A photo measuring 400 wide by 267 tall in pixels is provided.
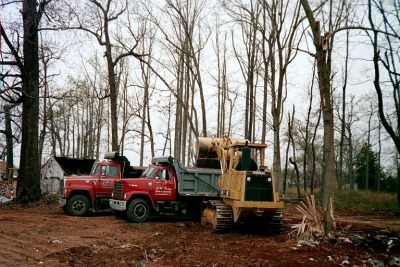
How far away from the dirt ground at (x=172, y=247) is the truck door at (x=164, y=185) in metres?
1.95

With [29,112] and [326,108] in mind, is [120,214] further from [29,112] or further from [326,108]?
[326,108]

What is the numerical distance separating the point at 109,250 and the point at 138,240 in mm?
1951

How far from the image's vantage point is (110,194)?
19734mm

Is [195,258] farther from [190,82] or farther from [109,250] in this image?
[190,82]

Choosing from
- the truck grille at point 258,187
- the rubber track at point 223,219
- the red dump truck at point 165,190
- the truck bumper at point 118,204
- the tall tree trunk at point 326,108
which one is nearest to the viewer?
the tall tree trunk at point 326,108

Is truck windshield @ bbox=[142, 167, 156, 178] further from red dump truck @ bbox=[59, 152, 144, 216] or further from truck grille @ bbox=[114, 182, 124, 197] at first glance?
red dump truck @ bbox=[59, 152, 144, 216]

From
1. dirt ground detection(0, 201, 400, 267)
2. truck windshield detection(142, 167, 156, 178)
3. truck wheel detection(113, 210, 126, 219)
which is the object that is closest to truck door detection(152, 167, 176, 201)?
truck windshield detection(142, 167, 156, 178)

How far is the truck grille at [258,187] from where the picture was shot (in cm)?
1384

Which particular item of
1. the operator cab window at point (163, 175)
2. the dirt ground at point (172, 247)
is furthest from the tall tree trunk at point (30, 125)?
the operator cab window at point (163, 175)

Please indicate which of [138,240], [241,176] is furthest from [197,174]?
[138,240]

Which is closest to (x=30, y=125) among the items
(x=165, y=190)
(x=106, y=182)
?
(x=106, y=182)

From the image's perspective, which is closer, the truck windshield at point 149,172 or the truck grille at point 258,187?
the truck grille at point 258,187

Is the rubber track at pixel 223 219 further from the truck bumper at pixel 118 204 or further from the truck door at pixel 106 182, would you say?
the truck door at pixel 106 182

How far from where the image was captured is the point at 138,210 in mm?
17609
